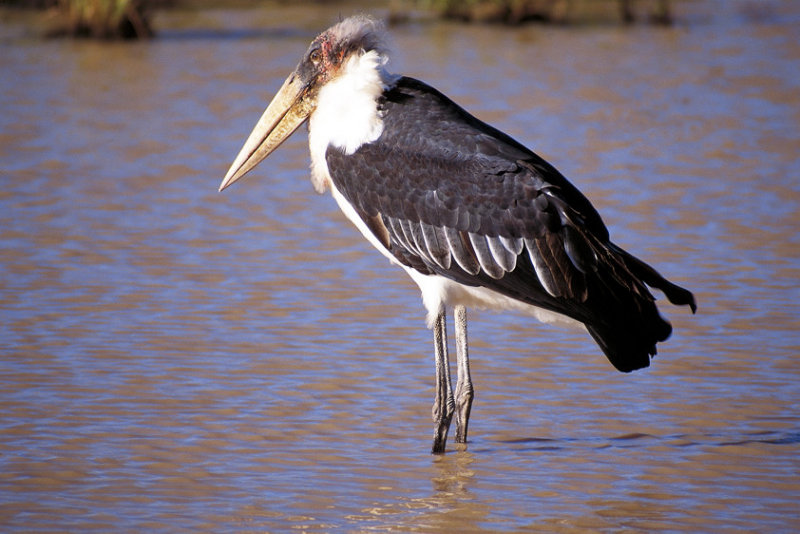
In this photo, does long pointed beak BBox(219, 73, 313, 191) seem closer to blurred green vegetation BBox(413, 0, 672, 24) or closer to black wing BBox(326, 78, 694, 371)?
black wing BBox(326, 78, 694, 371)

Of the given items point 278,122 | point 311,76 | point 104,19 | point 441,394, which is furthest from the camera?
point 104,19

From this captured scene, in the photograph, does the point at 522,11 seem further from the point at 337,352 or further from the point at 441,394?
the point at 441,394

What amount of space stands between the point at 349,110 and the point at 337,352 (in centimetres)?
158

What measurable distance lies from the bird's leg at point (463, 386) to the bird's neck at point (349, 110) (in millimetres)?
721

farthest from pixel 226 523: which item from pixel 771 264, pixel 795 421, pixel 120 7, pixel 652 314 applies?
pixel 120 7

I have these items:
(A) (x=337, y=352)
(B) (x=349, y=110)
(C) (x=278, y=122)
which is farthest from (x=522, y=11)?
(B) (x=349, y=110)

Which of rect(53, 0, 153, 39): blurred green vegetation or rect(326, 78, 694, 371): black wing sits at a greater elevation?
rect(326, 78, 694, 371): black wing

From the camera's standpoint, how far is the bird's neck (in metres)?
5.02

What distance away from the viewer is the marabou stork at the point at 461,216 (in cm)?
479

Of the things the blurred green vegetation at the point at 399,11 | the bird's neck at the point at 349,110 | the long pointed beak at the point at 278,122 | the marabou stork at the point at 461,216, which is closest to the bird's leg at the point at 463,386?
the marabou stork at the point at 461,216

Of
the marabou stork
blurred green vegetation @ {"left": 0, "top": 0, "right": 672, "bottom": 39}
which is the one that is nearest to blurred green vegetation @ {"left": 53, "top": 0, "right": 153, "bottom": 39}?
blurred green vegetation @ {"left": 0, "top": 0, "right": 672, "bottom": 39}

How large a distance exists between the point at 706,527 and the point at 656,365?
180 cm

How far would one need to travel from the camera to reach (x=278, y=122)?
551 cm

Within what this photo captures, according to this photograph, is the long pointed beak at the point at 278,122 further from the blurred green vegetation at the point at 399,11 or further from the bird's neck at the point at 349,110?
the blurred green vegetation at the point at 399,11
